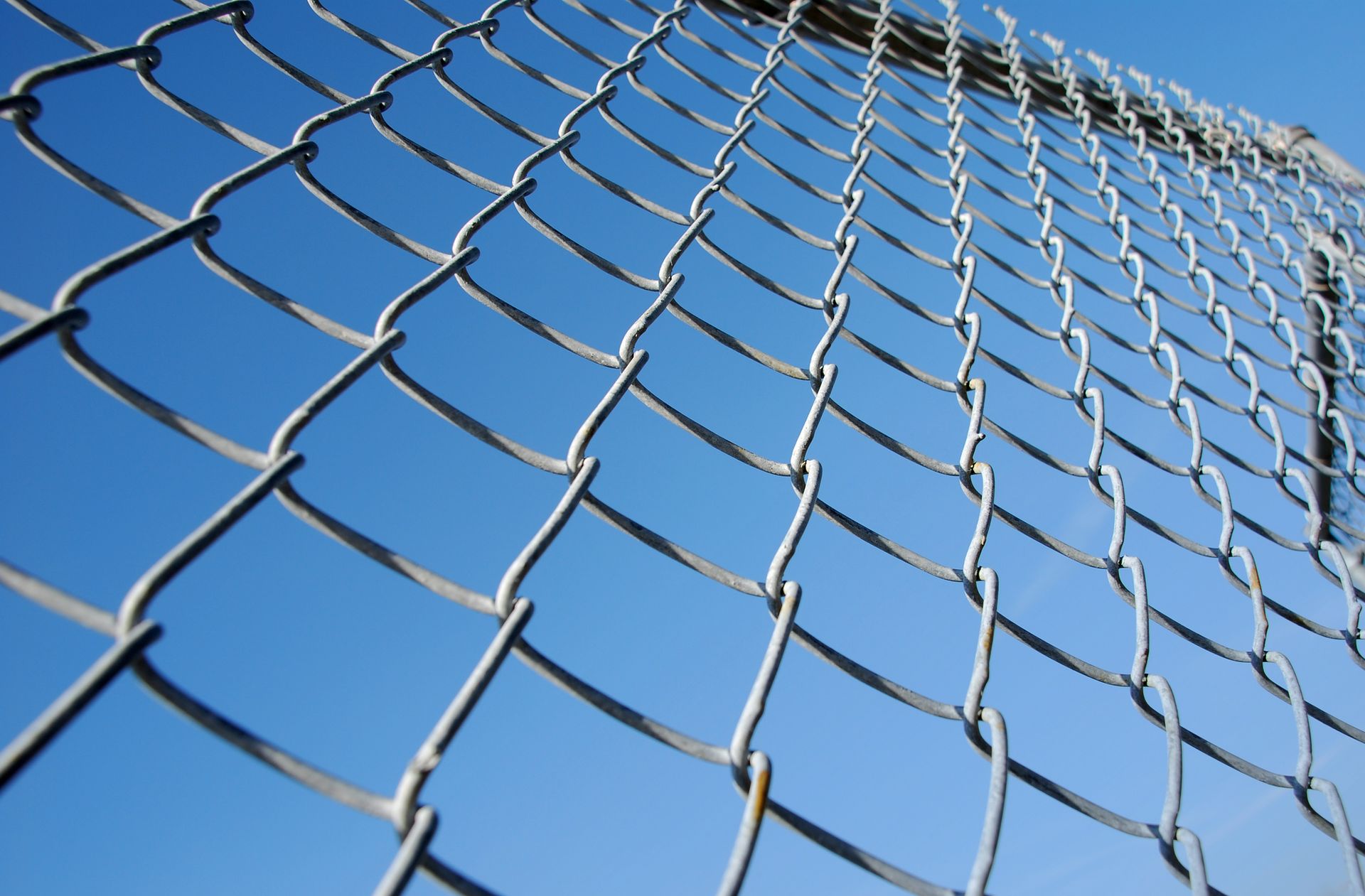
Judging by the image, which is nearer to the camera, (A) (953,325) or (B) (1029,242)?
(A) (953,325)

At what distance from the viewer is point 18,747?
60 cm

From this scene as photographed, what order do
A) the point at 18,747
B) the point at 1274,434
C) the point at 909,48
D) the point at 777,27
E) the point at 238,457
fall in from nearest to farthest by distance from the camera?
the point at 18,747 → the point at 238,457 → the point at 1274,434 → the point at 777,27 → the point at 909,48

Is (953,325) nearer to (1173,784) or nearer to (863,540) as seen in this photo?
(863,540)

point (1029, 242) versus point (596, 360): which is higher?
point (1029, 242)

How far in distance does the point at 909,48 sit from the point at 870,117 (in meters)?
0.81

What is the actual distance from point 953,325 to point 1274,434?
0.98m

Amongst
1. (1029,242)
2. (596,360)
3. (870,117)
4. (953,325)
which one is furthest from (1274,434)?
(596,360)

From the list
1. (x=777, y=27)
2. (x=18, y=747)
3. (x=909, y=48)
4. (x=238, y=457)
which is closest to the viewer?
(x=18, y=747)

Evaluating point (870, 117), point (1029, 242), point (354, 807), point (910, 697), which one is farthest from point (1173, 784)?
point (870, 117)

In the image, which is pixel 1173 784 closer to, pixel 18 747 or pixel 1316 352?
pixel 18 747

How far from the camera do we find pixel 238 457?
89 cm

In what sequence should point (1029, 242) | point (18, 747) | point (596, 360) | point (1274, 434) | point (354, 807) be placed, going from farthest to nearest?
1. point (1029, 242)
2. point (1274, 434)
3. point (596, 360)
4. point (354, 807)
5. point (18, 747)

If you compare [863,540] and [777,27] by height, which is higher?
[777,27]

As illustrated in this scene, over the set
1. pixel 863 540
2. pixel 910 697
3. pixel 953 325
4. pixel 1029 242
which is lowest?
pixel 910 697
